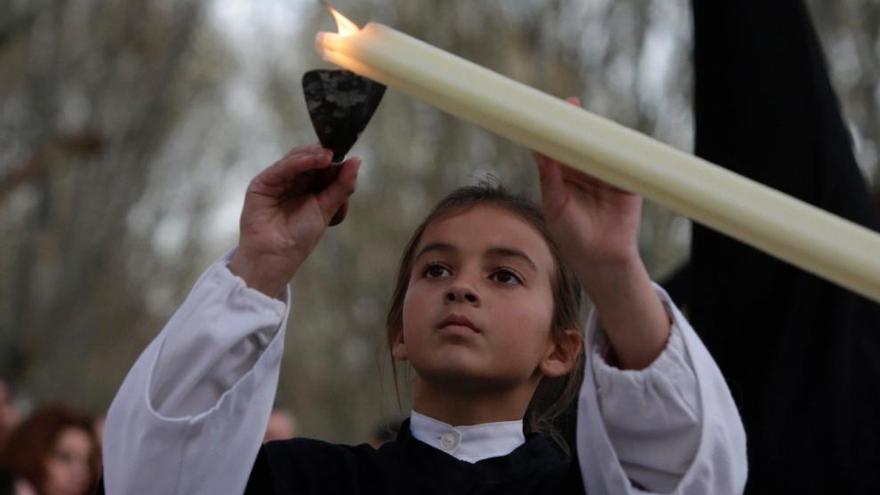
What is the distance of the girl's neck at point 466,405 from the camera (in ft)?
9.21

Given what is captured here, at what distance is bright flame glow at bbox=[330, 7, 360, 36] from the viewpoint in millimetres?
2004

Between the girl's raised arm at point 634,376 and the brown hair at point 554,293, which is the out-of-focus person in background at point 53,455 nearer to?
the brown hair at point 554,293

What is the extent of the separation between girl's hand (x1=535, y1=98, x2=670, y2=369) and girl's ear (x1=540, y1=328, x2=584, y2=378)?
1.73 ft

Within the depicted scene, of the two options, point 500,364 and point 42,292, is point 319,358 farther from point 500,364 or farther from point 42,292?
point 500,364

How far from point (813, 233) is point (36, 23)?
15682 mm

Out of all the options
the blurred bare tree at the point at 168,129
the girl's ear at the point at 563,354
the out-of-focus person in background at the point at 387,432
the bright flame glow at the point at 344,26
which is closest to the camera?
the bright flame glow at the point at 344,26

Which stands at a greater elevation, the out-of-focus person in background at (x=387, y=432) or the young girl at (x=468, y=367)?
the young girl at (x=468, y=367)

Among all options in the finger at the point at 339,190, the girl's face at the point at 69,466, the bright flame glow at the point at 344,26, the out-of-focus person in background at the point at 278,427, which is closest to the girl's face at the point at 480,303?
the finger at the point at 339,190

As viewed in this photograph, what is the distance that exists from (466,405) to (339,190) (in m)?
0.44

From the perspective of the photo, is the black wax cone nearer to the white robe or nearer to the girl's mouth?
the white robe

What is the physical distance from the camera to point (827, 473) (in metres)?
2.44

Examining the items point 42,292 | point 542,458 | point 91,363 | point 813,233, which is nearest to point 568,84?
point 42,292

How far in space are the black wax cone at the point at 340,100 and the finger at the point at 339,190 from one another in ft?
0.67

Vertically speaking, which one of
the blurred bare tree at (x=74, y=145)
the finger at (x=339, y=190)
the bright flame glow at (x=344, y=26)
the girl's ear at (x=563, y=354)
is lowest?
the blurred bare tree at (x=74, y=145)
